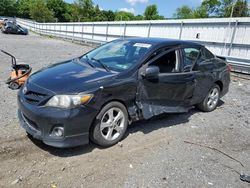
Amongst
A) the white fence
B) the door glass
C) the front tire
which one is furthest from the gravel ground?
the white fence

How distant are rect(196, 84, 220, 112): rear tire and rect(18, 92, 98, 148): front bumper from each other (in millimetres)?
3106

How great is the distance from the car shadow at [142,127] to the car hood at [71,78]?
934 millimetres

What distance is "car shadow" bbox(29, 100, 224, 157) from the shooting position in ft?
11.6

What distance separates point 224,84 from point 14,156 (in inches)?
196

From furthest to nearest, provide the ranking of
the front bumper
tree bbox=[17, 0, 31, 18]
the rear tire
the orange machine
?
tree bbox=[17, 0, 31, 18] < the orange machine < the rear tire < the front bumper

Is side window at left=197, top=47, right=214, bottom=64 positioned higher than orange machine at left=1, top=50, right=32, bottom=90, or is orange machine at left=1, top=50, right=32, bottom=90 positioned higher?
side window at left=197, top=47, right=214, bottom=64

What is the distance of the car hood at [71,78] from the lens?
3.34 metres

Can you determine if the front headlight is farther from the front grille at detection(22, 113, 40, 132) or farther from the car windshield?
the car windshield

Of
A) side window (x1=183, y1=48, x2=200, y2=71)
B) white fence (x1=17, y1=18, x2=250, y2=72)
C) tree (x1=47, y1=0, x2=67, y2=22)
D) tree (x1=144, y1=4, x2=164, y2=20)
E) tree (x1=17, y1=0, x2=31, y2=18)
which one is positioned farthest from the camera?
tree (x1=47, y1=0, x2=67, y2=22)

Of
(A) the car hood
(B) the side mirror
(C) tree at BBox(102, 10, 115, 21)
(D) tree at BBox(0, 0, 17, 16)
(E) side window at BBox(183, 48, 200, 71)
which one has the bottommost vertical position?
(A) the car hood

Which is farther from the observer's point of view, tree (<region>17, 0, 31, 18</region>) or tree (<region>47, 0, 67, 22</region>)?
tree (<region>47, 0, 67, 22</region>)

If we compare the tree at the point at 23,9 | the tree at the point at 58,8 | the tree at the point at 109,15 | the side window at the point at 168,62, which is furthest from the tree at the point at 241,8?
the tree at the point at 23,9

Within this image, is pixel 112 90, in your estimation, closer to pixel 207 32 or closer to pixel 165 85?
pixel 165 85

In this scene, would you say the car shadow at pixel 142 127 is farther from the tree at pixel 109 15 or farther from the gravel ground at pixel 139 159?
the tree at pixel 109 15
